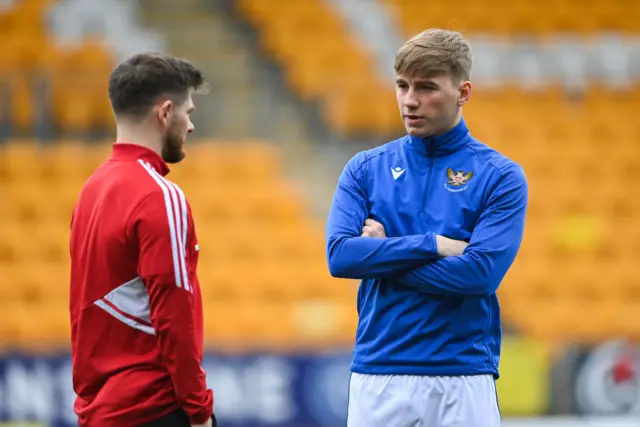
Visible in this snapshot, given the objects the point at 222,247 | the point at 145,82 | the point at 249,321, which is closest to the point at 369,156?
the point at 145,82

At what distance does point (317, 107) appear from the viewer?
9906 mm

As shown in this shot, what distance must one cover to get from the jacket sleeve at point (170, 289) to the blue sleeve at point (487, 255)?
1.96ft

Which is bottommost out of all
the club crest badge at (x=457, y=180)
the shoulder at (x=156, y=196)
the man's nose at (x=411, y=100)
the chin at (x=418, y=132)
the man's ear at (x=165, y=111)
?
the shoulder at (x=156, y=196)

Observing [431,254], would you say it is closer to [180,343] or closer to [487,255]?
[487,255]

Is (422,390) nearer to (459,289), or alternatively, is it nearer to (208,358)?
(459,289)

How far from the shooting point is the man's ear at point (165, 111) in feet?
9.43

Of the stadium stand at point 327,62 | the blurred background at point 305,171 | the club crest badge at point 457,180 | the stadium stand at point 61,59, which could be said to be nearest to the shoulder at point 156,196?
the club crest badge at point 457,180

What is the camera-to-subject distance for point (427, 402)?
2.73 m

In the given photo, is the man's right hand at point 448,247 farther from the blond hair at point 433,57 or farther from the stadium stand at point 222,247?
the stadium stand at point 222,247

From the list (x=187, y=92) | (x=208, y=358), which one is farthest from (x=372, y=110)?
(x=187, y=92)

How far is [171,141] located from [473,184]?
2.91 feet

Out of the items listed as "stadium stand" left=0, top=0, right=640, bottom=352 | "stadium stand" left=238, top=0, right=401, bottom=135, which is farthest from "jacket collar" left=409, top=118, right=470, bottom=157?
"stadium stand" left=238, top=0, right=401, bottom=135

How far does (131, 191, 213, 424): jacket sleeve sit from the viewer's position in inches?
105

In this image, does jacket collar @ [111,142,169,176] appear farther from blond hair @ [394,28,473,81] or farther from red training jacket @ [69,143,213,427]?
blond hair @ [394,28,473,81]
